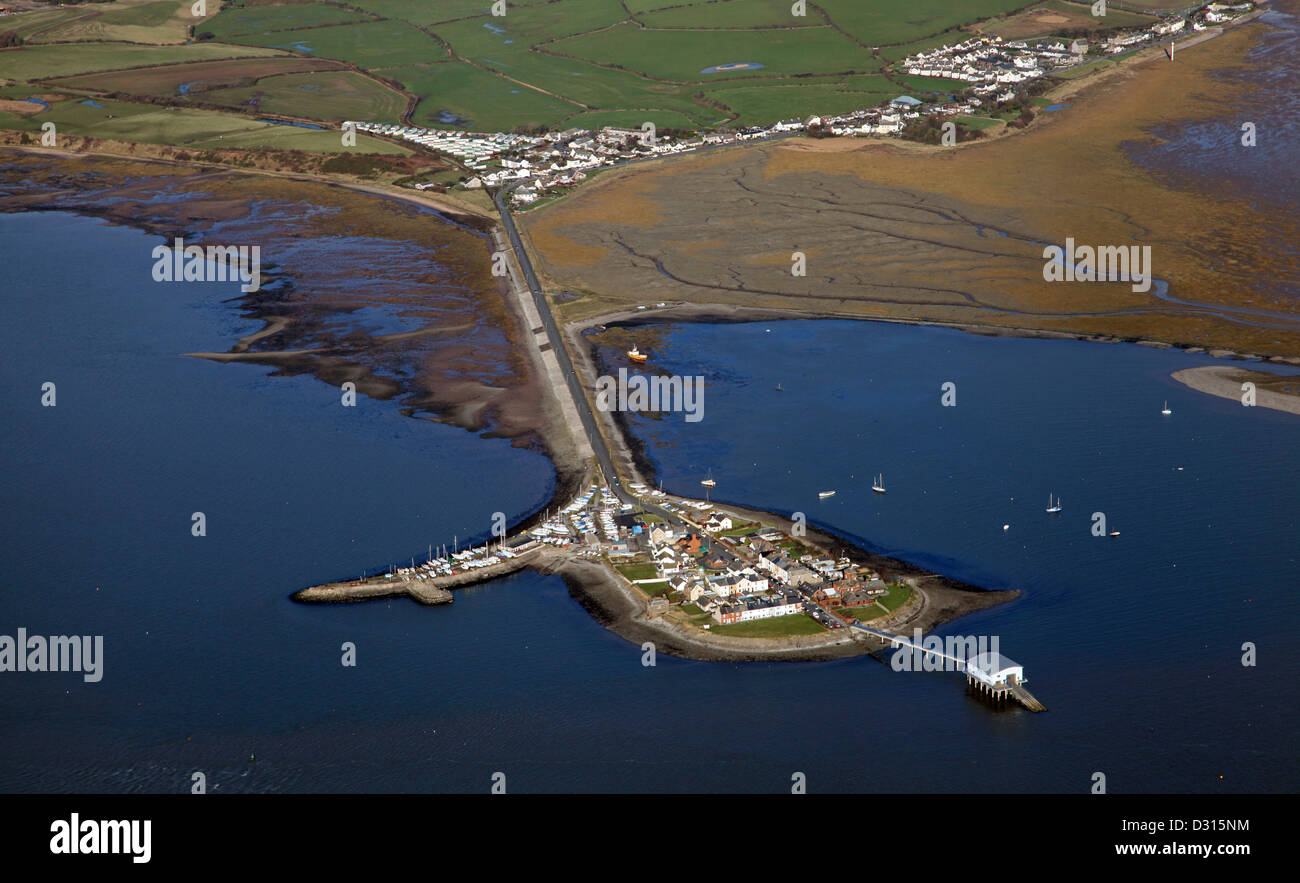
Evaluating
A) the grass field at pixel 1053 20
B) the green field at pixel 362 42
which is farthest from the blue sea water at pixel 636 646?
the grass field at pixel 1053 20

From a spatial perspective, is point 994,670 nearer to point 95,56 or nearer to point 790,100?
point 790,100

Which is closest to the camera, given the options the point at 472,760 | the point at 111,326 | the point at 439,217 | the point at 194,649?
the point at 472,760

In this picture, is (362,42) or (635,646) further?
(362,42)

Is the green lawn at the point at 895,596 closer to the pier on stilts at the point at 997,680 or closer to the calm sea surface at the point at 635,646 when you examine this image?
the calm sea surface at the point at 635,646

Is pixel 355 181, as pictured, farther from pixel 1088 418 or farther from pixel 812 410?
pixel 1088 418

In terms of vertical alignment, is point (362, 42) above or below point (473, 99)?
above

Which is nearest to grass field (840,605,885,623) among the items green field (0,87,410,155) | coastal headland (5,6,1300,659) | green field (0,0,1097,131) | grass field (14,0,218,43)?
coastal headland (5,6,1300,659)

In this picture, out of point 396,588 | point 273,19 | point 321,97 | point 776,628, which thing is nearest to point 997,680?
point 776,628

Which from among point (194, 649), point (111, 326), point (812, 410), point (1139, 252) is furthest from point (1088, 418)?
point (111, 326)
